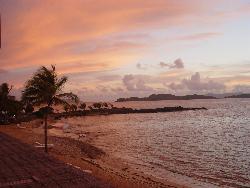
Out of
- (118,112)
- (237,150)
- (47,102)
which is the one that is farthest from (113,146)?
(118,112)

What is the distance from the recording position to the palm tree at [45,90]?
23.8 m

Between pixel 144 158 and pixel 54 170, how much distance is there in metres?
16.1

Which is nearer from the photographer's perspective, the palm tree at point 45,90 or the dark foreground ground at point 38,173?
the dark foreground ground at point 38,173

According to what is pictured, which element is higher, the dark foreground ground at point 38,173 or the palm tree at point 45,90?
the palm tree at point 45,90

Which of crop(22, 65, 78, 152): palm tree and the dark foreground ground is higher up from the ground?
crop(22, 65, 78, 152): palm tree

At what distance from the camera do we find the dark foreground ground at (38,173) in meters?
13.8

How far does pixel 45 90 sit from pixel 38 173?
9.10m

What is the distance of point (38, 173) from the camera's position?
1555cm

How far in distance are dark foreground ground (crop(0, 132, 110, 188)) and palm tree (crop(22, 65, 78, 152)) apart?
4614 millimetres

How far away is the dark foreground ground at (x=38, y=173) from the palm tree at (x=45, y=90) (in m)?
4.61

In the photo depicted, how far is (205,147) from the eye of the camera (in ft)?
132

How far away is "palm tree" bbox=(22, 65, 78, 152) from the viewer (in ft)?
78.2

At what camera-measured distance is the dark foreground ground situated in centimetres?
1379

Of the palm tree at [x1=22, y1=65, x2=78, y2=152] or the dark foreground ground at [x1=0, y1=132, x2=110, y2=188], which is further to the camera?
the palm tree at [x1=22, y1=65, x2=78, y2=152]
